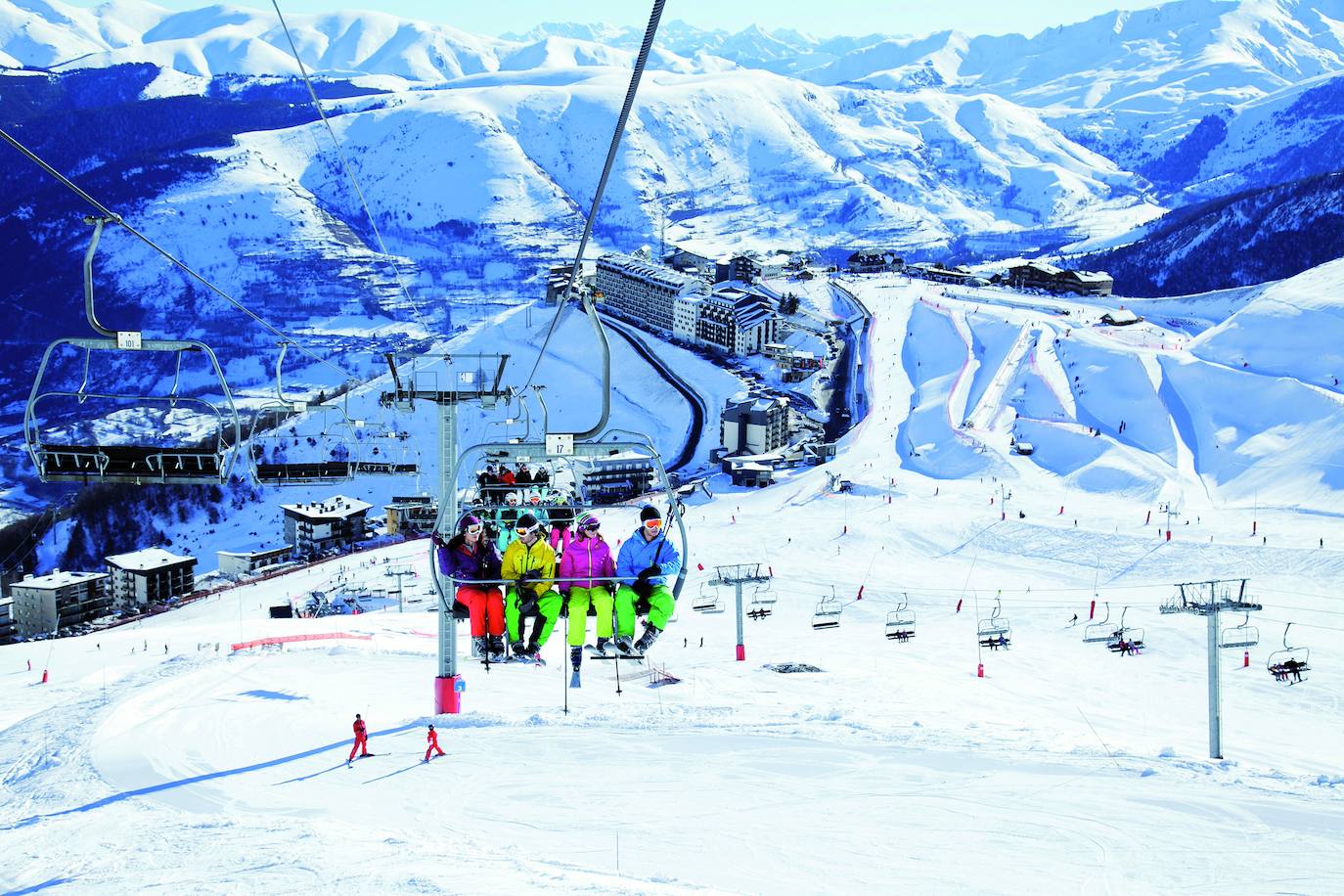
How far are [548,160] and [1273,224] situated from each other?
323 feet

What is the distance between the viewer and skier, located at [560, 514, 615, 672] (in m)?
8.78

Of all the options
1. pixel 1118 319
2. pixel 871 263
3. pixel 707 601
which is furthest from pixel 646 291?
pixel 707 601

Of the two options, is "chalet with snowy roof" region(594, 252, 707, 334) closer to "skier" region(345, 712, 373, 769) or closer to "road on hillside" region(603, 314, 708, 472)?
"road on hillside" region(603, 314, 708, 472)

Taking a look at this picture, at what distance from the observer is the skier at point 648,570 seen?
8.64 metres

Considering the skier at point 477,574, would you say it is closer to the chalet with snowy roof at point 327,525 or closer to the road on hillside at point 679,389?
the chalet with snowy roof at point 327,525

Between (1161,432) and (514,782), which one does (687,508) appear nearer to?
(1161,432)

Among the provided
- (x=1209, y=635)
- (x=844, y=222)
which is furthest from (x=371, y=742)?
(x=844, y=222)

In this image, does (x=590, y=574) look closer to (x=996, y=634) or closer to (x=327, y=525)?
(x=996, y=634)

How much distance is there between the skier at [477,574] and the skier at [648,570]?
1110 millimetres

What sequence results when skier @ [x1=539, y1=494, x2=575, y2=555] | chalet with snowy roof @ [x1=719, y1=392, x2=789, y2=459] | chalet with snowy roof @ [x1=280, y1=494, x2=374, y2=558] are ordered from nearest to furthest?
skier @ [x1=539, y1=494, x2=575, y2=555] → chalet with snowy roof @ [x1=280, y1=494, x2=374, y2=558] → chalet with snowy roof @ [x1=719, y1=392, x2=789, y2=459]

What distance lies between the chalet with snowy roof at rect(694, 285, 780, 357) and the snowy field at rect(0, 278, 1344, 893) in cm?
3336

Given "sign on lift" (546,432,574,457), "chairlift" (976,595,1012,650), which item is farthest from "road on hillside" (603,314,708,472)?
"sign on lift" (546,432,574,457)

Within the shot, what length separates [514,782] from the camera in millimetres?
10758

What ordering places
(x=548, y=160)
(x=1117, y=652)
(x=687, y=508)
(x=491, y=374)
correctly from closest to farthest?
(x=1117, y=652), (x=687, y=508), (x=491, y=374), (x=548, y=160)
